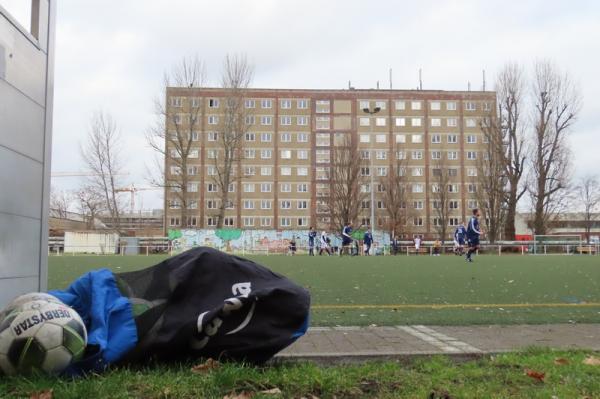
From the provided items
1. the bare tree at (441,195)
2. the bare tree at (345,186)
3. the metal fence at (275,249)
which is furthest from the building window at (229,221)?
the metal fence at (275,249)

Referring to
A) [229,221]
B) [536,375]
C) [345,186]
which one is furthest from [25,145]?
[229,221]

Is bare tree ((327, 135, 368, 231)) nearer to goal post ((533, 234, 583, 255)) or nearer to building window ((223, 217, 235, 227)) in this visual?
building window ((223, 217, 235, 227))

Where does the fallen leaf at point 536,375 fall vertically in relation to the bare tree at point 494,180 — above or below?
below

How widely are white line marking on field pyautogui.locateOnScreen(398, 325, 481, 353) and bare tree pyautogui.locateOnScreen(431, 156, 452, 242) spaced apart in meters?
63.3

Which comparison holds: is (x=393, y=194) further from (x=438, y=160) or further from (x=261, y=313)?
(x=261, y=313)

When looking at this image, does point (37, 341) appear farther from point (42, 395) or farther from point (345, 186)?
point (345, 186)

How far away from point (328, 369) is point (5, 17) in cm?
343

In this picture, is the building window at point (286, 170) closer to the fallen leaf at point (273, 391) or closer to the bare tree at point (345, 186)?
the bare tree at point (345, 186)

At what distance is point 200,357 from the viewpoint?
3.18 metres

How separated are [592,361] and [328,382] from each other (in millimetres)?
1893

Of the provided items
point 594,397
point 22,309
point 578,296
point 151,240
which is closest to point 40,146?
point 22,309

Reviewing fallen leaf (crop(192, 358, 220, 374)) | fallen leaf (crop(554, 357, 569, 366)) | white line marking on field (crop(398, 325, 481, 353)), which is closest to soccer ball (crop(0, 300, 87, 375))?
fallen leaf (crop(192, 358, 220, 374))

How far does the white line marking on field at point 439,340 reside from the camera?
3797mm

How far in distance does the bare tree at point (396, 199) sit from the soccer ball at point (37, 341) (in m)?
62.7
